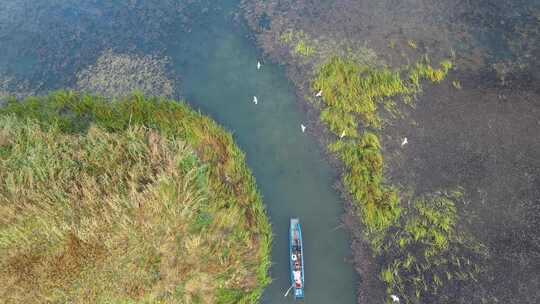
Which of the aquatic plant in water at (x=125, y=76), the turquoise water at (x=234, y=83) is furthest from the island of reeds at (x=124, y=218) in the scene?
the aquatic plant in water at (x=125, y=76)

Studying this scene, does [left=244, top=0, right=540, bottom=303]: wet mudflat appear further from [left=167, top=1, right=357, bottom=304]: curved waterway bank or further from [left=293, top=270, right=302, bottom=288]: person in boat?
[left=293, top=270, right=302, bottom=288]: person in boat

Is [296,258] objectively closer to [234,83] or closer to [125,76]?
[234,83]

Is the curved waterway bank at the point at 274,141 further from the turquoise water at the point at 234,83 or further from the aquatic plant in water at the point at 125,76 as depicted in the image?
the aquatic plant in water at the point at 125,76

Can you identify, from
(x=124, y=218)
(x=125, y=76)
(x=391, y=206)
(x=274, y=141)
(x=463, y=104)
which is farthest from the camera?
(x=125, y=76)


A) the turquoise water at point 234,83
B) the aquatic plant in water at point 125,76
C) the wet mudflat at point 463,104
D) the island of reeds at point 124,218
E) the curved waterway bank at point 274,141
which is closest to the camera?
the island of reeds at point 124,218

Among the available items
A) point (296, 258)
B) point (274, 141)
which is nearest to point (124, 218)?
point (296, 258)

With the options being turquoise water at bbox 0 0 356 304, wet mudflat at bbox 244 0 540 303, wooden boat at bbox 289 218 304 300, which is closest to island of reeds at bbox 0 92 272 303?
wooden boat at bbox 289 218 304 300
